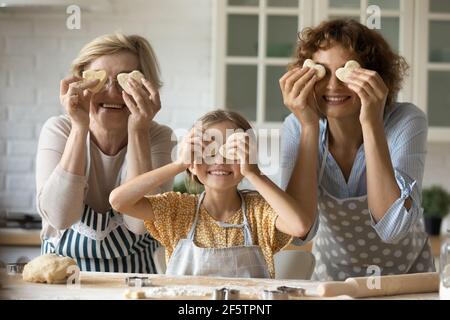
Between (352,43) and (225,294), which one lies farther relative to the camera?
(352,43)

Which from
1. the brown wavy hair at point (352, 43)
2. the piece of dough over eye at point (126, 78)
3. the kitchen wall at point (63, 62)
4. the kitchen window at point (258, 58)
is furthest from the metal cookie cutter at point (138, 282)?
the kitchen wall at point (63, 62)

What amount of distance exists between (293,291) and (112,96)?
0.31 m

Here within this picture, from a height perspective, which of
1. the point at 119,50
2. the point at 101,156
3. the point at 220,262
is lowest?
the point at 220,262

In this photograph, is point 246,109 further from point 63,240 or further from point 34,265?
point 34,265

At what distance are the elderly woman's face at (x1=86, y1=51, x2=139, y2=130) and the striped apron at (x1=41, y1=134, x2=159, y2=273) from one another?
0.04 m

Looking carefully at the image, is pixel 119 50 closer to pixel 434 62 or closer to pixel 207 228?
pixel 207 228

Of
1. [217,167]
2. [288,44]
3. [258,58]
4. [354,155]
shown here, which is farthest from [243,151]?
[288,44]

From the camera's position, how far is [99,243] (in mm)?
767

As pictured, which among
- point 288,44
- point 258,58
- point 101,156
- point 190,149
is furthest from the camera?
point 288,44

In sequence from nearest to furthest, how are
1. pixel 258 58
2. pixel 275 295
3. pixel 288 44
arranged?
1. pixel 275 295
2. pixel 258 58
3. pixel 288 44

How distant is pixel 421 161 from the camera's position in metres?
0.75

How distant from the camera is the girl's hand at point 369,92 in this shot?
0.72m

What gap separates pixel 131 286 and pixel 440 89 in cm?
80
